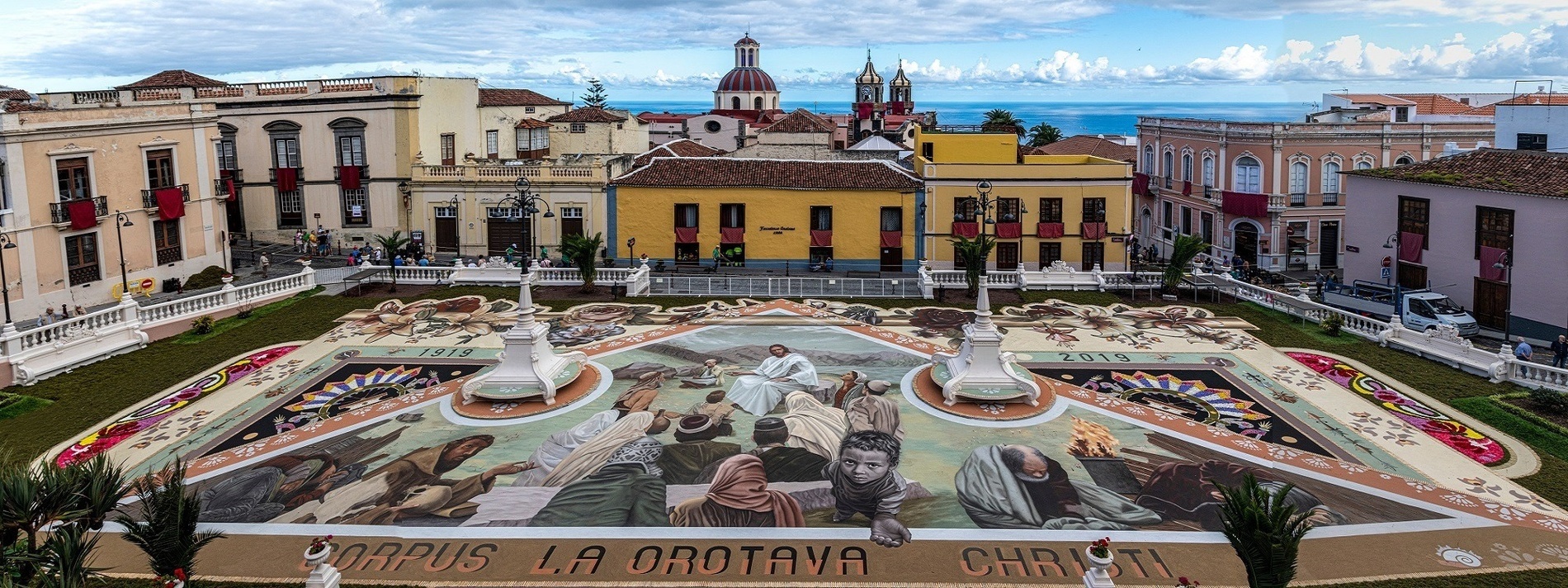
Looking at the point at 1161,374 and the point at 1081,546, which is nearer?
the point at 1081,546

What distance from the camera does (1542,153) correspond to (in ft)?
115

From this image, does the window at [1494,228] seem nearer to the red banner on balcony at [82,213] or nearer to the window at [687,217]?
the window at [687,217]

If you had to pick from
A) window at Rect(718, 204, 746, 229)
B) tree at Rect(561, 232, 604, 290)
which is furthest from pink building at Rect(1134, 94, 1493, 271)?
tree at Rect(561, 232, 604, 290)

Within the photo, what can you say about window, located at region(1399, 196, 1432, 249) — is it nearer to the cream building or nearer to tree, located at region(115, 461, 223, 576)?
tree, located at region(115, 461, 223, 576)

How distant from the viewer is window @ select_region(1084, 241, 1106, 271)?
4453 cm

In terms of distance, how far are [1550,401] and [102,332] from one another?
34.5m

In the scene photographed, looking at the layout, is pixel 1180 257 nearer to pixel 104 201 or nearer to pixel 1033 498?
pixel 1033 498

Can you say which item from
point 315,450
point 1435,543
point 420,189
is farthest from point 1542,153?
point 420,189

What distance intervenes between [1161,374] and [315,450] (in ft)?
61.8

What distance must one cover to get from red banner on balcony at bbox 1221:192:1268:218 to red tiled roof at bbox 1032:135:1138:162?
1437 centimetres

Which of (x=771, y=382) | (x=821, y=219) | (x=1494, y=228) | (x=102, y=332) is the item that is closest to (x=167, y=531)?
(x=771, y=382)

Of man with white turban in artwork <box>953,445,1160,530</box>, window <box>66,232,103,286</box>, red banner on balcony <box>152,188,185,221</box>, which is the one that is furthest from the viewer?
red banner on balcony <box>152,188,185,221</box>

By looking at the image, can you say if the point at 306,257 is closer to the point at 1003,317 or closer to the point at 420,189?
the point at 420,189

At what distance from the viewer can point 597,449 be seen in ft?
69.4
